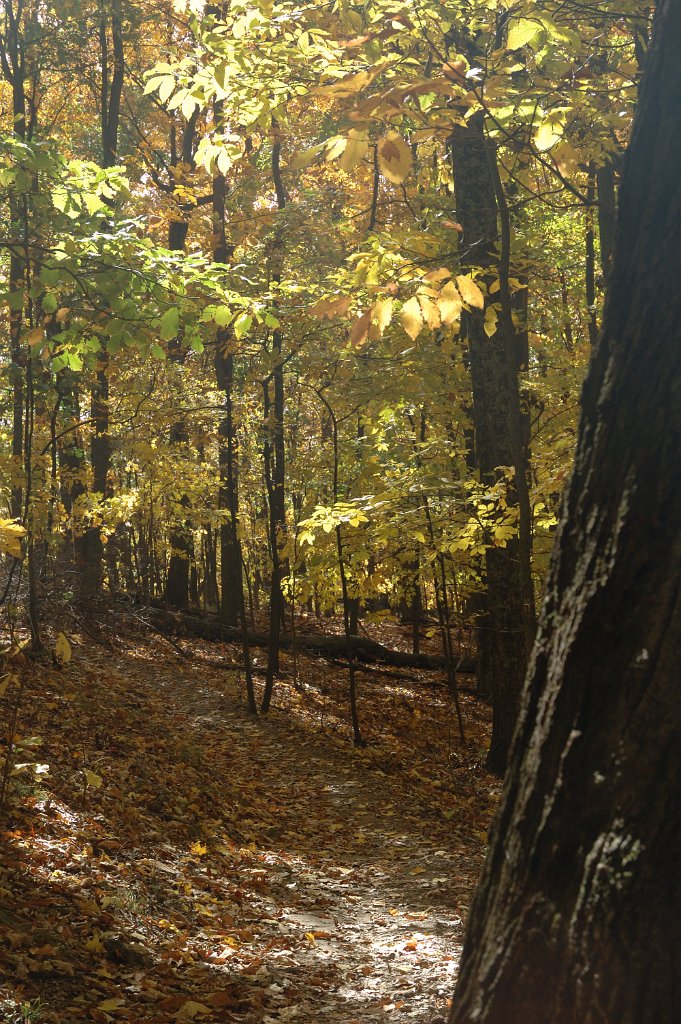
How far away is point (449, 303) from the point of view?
2639mm

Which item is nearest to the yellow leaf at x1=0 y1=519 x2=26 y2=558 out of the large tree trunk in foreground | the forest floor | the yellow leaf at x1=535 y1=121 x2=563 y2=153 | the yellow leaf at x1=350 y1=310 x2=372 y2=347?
the forest floor

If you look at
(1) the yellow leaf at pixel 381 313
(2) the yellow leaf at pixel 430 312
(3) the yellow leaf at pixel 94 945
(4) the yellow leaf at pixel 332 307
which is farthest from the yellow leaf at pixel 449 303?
(3) the yellow leaf at pixel 94 945

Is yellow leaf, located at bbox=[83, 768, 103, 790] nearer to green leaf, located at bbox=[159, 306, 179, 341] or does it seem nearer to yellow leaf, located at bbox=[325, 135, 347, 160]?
green leaf, located at bbox=[159, 306, 179, 341]

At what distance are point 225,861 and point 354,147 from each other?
499 centimetres

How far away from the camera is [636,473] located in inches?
69.9

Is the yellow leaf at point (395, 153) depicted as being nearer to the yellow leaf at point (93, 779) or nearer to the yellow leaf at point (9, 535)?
the yellow leaf at point (9, 535)

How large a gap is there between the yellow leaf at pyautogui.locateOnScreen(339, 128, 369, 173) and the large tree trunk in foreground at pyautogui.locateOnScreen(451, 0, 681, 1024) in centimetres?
97

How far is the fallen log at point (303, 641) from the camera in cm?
1495

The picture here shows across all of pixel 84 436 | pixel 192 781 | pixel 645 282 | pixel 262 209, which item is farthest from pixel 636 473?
pixel 262 209

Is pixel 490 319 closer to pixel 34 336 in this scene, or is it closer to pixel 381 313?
pixel 381 313

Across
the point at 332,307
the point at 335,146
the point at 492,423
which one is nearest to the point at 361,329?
the point at 332,307

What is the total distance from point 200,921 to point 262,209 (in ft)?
50.0

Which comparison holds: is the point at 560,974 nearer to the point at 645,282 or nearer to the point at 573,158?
the point at 645,282

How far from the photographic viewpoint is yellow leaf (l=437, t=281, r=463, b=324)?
2.62 m
